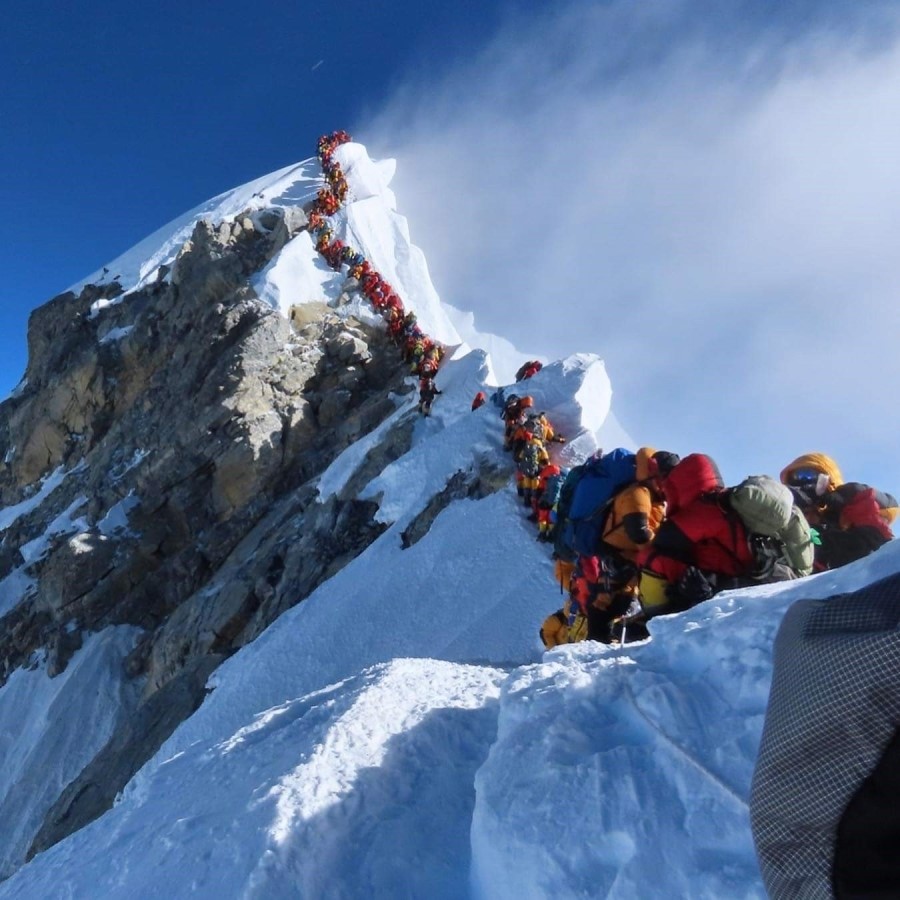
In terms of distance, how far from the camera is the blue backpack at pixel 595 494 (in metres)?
6.24

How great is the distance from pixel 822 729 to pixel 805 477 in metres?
5.62

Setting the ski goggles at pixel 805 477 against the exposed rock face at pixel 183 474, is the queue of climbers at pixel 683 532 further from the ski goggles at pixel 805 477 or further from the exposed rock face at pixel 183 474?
the exposed rock face at pixel 183 474

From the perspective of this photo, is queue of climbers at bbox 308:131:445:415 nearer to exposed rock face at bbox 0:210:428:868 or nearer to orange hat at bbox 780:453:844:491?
exposed rock face at bbox 0:210:428:868

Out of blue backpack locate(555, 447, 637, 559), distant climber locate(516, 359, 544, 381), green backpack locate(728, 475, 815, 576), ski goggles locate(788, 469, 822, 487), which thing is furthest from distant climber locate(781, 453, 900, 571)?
distant climber locate(516, 359, 544, 381)

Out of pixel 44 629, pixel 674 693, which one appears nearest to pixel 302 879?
pixel 674 693

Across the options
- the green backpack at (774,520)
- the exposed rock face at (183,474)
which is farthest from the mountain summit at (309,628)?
the green backpack at (774,520)

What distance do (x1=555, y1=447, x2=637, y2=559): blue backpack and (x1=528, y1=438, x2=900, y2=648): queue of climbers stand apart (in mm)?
Answer: 11

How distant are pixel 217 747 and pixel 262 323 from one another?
22040mm

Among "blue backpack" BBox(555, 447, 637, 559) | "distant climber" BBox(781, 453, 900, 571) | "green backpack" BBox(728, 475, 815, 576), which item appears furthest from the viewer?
"blue backpack" BBox(555, 447, 637, 559)

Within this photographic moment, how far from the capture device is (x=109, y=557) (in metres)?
22.0

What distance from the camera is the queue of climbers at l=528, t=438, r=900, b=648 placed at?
4594 millimetres

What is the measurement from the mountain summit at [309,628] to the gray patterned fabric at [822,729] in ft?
3.29

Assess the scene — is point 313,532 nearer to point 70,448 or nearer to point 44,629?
point 44,629

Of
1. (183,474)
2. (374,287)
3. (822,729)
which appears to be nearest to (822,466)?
(822,729)
